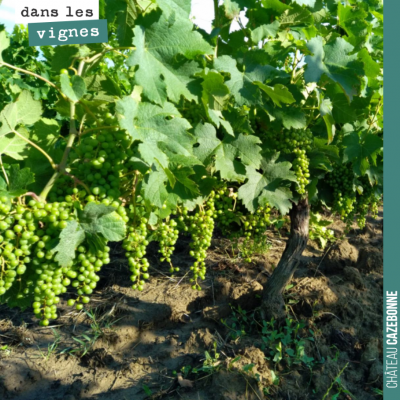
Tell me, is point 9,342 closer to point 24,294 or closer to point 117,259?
point 117,259

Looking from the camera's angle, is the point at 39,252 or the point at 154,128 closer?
the point at 39,252

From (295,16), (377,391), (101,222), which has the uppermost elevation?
(295,16)

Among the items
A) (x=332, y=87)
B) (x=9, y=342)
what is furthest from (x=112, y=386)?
(x=332, y=87)

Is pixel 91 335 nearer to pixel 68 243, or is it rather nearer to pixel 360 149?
pixel 68 243

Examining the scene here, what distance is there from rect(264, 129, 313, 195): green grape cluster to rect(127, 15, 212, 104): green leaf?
3.50 ft

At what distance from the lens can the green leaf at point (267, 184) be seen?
259 centimetres

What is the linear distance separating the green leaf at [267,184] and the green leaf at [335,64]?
1.93 ft

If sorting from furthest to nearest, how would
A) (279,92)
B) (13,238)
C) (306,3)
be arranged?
(306,3)
(279,92)
(13,238)

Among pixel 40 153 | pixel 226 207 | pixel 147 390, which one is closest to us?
pixel 40 153

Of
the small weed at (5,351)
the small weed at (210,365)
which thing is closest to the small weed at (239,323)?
the small weed at (210,365)

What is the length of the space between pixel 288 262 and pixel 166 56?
99.8 inches

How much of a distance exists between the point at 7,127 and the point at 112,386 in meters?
2.49

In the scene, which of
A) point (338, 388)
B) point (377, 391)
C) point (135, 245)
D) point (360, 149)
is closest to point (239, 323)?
point (338, 388)

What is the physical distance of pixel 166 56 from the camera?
1.71m
